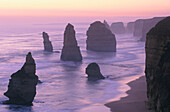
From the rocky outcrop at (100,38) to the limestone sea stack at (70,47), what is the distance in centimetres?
2686

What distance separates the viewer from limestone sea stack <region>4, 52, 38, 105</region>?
4244 centimetres

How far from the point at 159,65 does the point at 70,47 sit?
215 feet

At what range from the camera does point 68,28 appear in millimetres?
89562

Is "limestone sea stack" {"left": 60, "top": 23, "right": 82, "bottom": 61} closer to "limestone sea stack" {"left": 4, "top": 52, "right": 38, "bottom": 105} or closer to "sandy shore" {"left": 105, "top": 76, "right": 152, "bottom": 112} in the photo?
"sandy shore" {"left": 105, "top": 76, "right": 152, "bottom": 112}

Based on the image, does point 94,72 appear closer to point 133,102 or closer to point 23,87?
point 133,102

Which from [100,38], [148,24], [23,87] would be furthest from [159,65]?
[148,24]

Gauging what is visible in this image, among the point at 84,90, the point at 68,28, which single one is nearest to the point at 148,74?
the point at 84,90

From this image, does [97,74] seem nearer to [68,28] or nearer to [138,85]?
[138,85]

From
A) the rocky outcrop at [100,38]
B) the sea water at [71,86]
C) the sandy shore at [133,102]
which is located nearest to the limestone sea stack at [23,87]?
the sea water at [71,86]

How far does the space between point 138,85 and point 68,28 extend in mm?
37449

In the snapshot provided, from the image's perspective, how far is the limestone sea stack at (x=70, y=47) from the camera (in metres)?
88.5

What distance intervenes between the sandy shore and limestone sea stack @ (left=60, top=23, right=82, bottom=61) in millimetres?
34105

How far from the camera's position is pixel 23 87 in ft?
139

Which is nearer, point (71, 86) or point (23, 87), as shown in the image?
point (23, 87)
